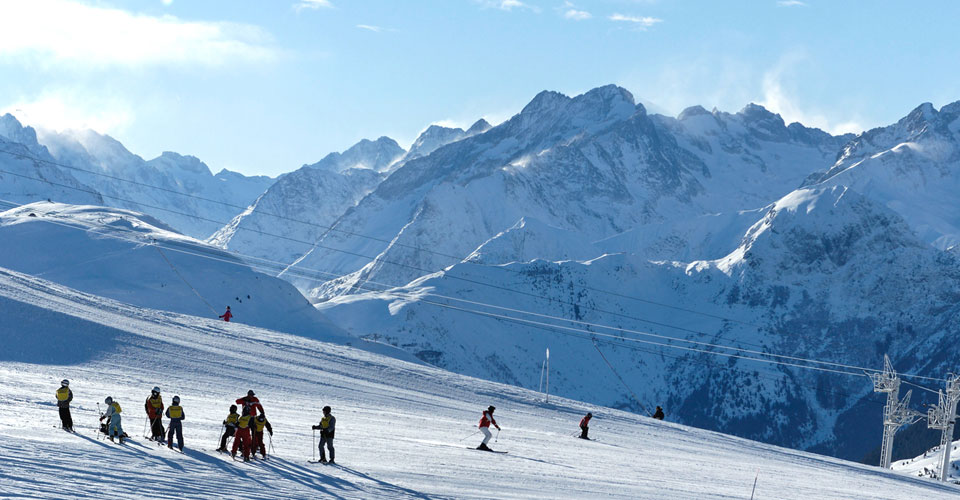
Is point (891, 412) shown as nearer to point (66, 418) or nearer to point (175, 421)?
point (175, 421)

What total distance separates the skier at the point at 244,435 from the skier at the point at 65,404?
466 cm

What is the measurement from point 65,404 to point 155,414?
93.3 inches

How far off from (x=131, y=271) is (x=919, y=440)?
149054 millimetres

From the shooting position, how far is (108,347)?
54.8 m

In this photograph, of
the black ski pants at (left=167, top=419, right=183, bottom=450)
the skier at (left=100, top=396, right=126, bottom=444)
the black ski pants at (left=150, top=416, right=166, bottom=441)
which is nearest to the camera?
the black ski pants at (left=167, top=419, right=183, bottom=450)

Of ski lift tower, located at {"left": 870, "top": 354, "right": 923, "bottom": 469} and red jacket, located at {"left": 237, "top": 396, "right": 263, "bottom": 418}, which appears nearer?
red jacket, located at {"left": 237, "top": 396, "right": 263, "bottom": 418}

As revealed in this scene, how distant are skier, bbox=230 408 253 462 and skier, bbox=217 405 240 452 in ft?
0.60

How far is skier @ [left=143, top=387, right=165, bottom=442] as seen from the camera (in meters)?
30.1

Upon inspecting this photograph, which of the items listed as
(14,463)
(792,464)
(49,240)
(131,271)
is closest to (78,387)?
(14,463)

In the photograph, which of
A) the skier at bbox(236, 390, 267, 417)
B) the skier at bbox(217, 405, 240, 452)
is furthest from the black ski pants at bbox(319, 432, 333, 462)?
the skier at bbox(217, 405, 240, 452)

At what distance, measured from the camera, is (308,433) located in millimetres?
36156

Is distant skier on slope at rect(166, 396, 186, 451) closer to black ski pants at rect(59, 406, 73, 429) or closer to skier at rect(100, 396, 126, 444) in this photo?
skier at rect(100, 396, 126, 444)

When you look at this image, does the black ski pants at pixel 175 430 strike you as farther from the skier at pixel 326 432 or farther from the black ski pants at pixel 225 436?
the skier at pixel 326 432

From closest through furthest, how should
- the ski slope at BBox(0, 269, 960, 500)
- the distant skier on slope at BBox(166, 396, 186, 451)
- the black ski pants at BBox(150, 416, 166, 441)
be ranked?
the ski slope at BBox(0, 269, 960, 500), the distant skier on slope at BBox(166, 396, 186, 451), the black ski pants at BBox(150, 416, 166, 441)
